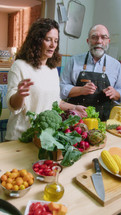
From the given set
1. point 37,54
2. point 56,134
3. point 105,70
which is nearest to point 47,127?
point 56,134

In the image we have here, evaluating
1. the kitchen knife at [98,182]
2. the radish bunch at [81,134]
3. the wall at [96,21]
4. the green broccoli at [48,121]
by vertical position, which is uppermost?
the wall at [96,21]

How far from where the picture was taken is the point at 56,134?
1.06m

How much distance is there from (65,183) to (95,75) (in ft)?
4.79

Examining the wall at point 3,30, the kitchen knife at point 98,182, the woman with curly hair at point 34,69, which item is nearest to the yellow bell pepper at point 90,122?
the woman with curly hair at point 34,69

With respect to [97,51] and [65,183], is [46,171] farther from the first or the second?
[97,51]

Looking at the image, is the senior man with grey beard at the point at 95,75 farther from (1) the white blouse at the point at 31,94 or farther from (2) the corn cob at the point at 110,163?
(2) the corn cob at the point at 110,163

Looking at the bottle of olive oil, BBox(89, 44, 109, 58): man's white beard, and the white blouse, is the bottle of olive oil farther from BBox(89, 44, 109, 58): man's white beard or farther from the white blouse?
BBox(89, 44, 109, 58): man's white beard

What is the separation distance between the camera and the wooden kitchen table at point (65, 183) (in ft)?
2.52

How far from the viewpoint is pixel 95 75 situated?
2.14 m

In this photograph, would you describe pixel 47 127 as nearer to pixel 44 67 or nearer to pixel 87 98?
pixel 44 67

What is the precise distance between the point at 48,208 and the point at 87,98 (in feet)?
4.97

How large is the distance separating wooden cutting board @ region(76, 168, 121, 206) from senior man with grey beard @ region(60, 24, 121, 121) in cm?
Result: 115

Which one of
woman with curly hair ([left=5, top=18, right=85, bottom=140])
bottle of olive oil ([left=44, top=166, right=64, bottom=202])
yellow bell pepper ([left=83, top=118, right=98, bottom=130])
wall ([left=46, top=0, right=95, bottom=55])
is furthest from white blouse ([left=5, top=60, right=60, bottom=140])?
wall ([left=46, top=0, right=95, bottom=55])

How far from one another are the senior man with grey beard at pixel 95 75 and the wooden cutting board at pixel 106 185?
1.15 m
